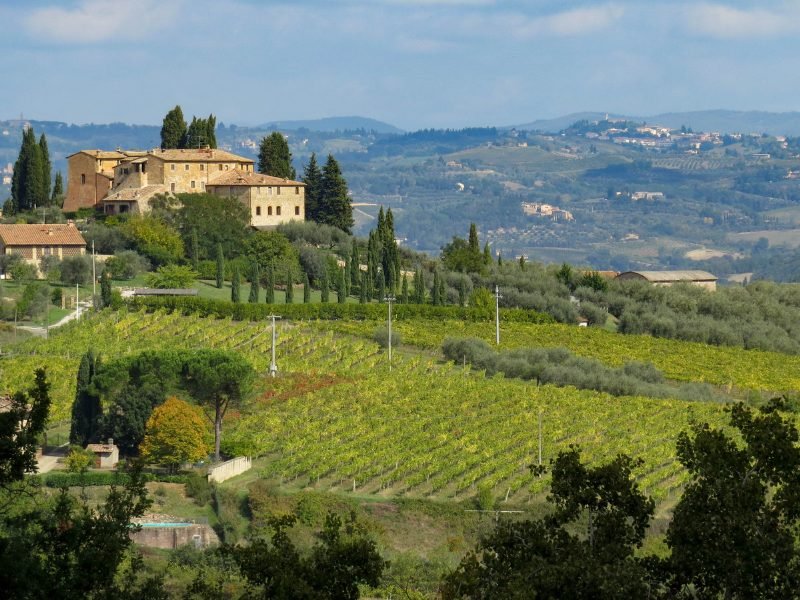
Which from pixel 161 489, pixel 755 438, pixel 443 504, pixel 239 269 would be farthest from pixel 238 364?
pixel 755 438

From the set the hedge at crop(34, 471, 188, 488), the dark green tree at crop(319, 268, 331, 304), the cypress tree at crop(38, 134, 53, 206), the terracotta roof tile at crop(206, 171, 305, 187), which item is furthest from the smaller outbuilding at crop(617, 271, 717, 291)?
the hedge at crop(34, 471, 188, 488)

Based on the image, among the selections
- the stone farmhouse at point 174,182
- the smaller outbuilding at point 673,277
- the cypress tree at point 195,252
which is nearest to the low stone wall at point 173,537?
the cypress tree at point 195,252

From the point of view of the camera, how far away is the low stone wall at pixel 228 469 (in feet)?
138

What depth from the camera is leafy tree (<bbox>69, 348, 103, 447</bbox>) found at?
4531 cm

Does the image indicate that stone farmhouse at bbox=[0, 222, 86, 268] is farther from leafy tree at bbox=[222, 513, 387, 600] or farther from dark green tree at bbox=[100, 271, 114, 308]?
leafy tree at bbox=[222, 513, 387, 600]

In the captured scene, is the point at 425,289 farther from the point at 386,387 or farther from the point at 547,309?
the point at 386,387

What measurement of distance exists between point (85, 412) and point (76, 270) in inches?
956

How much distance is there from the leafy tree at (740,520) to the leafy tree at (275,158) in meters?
66.7

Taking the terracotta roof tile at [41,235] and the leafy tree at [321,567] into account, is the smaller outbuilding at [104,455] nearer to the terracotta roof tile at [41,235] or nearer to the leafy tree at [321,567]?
the leafy tree at [321,567]

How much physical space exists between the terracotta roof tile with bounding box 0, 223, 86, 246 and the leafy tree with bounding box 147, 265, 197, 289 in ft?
13.2

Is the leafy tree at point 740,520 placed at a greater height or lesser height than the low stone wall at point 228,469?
greater

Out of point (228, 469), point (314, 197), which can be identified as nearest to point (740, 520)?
point (228, 469)

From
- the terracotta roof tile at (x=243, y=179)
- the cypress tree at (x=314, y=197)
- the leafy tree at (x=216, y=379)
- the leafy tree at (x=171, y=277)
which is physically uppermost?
the terracotta roof tile at (x=243, y=179)

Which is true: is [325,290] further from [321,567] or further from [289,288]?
[321,567]
